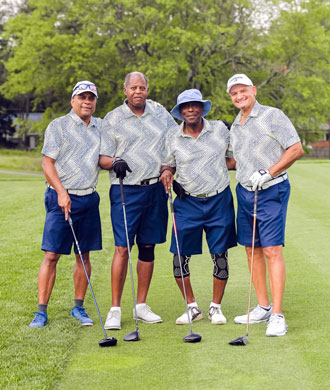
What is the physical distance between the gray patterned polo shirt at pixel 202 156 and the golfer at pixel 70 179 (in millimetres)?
667

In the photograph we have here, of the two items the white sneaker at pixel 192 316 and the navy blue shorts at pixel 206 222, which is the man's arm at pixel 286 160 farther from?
the white sneaker at pixel 192 316

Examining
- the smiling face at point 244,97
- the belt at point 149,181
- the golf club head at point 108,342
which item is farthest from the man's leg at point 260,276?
the golf club head at point 108,342

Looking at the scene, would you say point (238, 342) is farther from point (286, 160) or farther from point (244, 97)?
point (244, 97)

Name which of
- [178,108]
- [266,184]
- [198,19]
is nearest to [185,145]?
[178,108]

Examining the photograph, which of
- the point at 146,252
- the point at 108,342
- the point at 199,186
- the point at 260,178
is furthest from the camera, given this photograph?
the point at 146,252

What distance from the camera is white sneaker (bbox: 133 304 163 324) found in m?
6.09

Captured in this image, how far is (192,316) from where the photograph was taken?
605 centimetres

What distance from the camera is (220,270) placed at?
6164mm

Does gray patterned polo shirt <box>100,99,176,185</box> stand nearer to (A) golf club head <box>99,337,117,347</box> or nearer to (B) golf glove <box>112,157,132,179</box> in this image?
(B) golf glove <box>112,157,132,179</box>

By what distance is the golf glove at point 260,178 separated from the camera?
5602mm

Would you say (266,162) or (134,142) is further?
(134,142)

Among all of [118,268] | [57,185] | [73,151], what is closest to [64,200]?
[57,185]

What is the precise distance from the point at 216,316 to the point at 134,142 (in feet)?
5.06

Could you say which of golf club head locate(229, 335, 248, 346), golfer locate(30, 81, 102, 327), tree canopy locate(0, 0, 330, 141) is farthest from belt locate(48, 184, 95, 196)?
tree canopy locate(0, 0, 330, 141)
